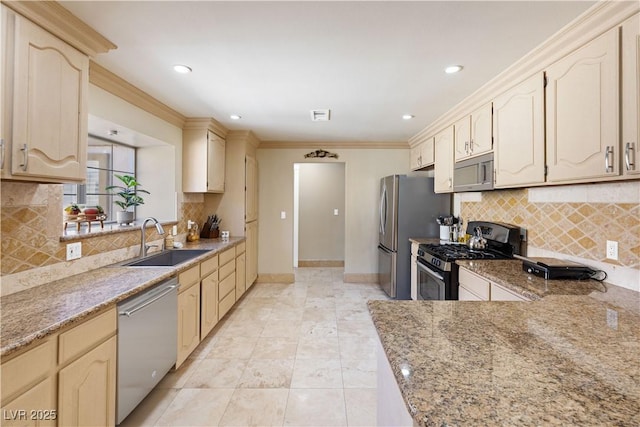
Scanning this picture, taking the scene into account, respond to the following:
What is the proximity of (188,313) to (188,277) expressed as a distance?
30 cm

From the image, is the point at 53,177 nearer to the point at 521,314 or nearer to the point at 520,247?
the point at 521,314

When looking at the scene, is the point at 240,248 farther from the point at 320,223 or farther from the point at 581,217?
the point at 581,217

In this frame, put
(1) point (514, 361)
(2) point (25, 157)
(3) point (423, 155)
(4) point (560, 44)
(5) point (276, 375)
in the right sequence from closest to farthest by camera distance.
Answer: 1. (1) point (514, 361)
2. (2) point (25, 157)
3. (4) point (560, 44)
4. (5) point (276, 375)
5. (3) point (423, 155)

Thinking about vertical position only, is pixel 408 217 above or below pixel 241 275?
above

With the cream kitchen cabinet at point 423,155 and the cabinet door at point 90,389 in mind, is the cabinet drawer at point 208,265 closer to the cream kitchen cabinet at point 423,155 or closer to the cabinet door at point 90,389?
the cabinet door at point 90,389

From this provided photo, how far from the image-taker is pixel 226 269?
3.29 metres

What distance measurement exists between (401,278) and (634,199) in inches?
99.9

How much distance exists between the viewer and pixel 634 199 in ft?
5.32

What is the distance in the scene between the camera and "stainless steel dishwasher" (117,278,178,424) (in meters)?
1.63

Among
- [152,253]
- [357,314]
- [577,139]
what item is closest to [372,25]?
[577,139]

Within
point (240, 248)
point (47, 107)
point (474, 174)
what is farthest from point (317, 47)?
point (240, 248)

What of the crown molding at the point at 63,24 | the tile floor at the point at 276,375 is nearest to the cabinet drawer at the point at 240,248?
the tile floor at the point at 276,375

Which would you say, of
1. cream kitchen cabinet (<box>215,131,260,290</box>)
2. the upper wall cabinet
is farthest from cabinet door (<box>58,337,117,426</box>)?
cream kitchen cabinet (<box>215,131,260,290</box>)

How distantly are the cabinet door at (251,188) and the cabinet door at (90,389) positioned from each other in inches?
108
